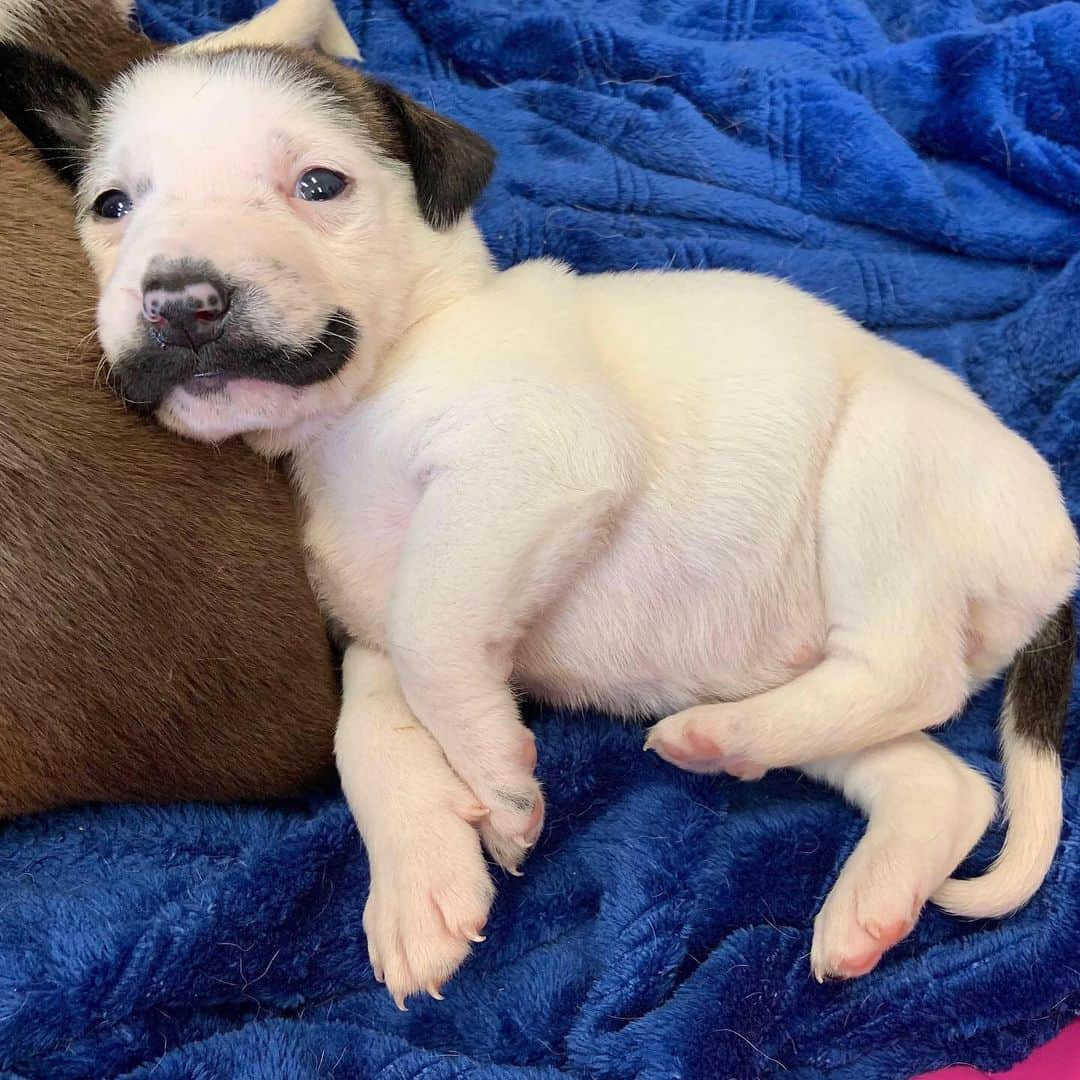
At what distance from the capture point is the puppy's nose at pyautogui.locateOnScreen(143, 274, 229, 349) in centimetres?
175

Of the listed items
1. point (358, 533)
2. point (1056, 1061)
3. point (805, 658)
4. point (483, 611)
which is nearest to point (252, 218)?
point (358, 533)

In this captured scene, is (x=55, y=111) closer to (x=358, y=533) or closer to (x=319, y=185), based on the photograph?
(x=319, y=185)

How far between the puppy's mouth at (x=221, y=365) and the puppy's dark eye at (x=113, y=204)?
1.28 ft

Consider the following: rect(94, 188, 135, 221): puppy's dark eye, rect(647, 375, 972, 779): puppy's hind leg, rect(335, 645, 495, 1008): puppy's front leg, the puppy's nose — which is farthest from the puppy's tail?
rect(94, 188, 135, 221): puppy's dark eye

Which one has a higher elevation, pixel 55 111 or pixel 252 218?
pixel 55 111

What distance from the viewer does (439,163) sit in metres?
2.21

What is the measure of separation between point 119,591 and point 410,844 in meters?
0.67

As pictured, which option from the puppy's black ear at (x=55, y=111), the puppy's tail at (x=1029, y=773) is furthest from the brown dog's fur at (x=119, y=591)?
the puppy's tail at (x=1029, y=773)

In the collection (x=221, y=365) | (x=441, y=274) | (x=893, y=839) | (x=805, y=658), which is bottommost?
(x=893, y=839)

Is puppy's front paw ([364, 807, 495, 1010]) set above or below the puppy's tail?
above

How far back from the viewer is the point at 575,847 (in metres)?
2.24

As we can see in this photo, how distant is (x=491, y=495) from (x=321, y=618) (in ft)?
1.62

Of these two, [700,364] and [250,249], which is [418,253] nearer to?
[250,249]

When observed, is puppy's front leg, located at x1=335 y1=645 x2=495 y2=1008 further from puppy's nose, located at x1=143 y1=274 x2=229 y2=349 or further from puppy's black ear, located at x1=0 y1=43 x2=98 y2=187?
puppy's black ear, located at x1=0 y1=43 x2=98 y2=187
